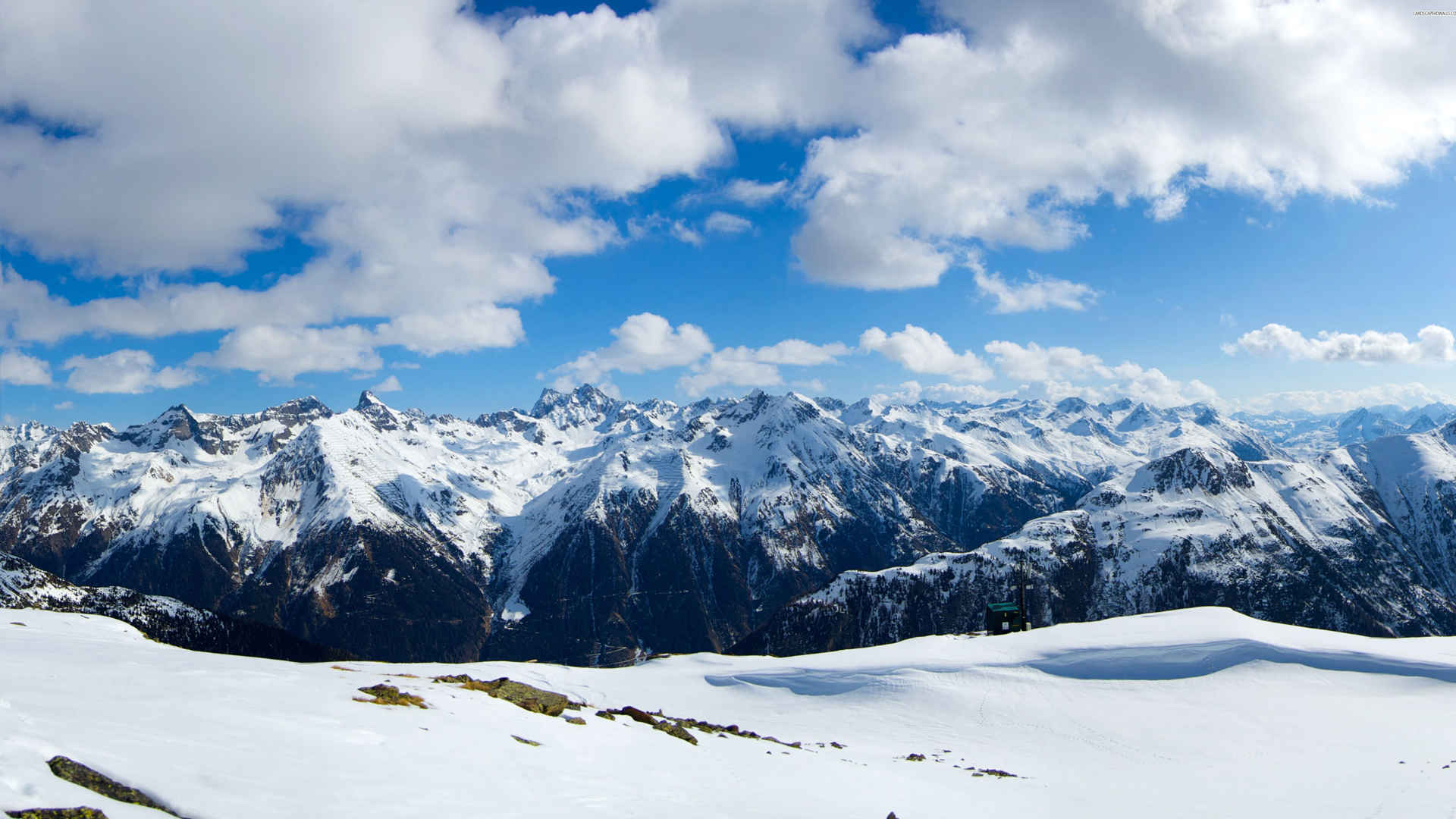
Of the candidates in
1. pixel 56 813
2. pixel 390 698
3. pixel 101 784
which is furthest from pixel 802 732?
pixel 56 813

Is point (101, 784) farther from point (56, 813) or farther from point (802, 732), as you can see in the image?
point (802, 732)

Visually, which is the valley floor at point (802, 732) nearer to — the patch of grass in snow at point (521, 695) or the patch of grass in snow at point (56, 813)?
the patch of grass in snow at point (56, 813)

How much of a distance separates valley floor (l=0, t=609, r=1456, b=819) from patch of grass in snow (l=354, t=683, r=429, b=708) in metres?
0.92

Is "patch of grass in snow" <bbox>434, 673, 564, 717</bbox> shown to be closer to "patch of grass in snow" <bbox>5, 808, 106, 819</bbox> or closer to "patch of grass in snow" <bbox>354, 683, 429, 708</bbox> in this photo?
"patch of grass in snow" <bbox>354, 683, 429, 708</bbox>

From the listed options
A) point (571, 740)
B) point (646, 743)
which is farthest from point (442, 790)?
point (646, 743)

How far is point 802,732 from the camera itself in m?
44.5

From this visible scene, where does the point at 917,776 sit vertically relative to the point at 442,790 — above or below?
below

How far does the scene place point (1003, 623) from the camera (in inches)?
3529

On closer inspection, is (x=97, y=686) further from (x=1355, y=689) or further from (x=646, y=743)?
(x=1355, y=689)

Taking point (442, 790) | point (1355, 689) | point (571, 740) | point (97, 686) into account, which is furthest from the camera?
point (1355, 689)

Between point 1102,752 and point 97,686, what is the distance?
152 ft

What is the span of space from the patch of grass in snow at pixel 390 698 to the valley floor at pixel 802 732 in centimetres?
92

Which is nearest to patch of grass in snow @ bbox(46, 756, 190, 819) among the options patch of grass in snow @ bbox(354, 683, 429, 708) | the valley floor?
the valley floor

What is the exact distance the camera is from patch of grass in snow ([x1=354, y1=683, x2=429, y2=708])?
26.5 m
